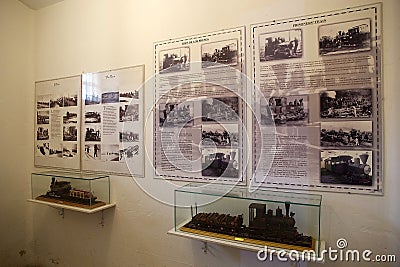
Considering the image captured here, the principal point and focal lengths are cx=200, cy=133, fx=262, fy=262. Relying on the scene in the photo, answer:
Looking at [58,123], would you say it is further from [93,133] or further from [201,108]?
[201,108]

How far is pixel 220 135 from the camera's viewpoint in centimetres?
164

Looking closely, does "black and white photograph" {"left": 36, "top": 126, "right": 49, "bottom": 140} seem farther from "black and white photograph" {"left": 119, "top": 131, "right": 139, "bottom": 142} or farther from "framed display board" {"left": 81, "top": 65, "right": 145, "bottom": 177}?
"black and white photograph" {"left": 119, "top": 131, "right": 139, "bottom": 142}

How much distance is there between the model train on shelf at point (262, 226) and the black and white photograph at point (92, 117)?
3.86 ft

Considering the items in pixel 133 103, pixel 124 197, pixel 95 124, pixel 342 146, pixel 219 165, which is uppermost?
pixel 133 103

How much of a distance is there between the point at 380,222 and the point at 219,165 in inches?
34.3

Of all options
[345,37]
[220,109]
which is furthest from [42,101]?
[345,37]

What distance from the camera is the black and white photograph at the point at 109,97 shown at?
2014 mm

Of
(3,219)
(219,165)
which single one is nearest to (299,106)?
(219,165)

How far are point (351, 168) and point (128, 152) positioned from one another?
1454mm

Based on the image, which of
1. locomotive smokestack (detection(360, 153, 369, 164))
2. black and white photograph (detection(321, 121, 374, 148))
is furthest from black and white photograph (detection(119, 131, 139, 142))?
locomotive smokestack (detection(360, 153, 369, 164))

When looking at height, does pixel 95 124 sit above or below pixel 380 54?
below

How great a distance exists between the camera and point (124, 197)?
2.00m

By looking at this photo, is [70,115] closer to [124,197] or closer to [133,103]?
[133,103]

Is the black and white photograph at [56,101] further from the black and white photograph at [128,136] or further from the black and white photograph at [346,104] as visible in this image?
the black and white photograph at [346,104]
